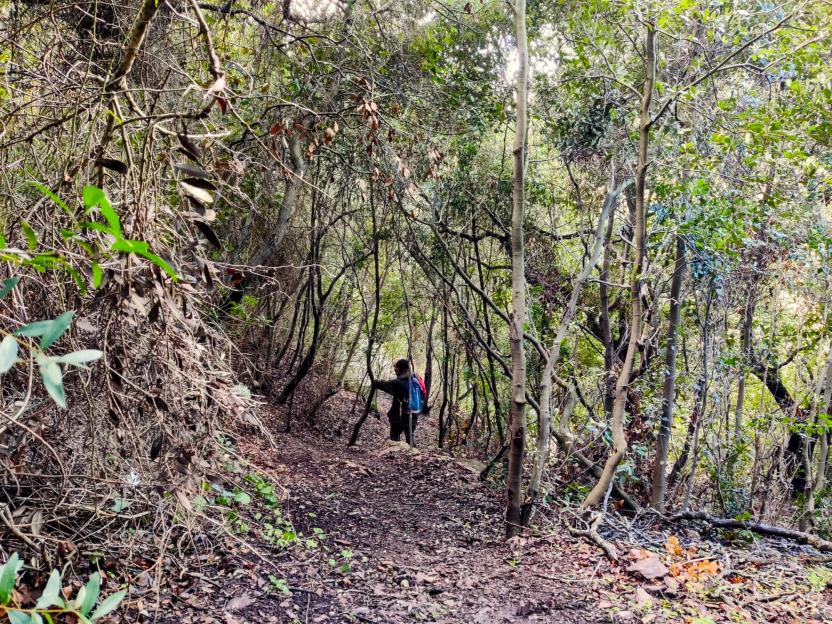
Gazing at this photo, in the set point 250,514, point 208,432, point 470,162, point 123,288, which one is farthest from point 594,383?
point 123,288

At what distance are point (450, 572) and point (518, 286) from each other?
2161 millimetres

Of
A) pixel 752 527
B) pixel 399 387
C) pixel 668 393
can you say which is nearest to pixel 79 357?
pixel 752 527

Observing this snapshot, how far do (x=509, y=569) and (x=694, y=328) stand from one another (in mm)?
5491

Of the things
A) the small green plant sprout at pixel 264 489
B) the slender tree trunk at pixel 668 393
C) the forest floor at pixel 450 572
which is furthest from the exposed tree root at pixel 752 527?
the small green plant sprout at pixel 264 489

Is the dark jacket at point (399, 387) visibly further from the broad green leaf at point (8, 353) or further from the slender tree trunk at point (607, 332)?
the broad green leaf at point (8, 353)

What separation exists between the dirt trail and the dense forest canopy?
22.2 inches

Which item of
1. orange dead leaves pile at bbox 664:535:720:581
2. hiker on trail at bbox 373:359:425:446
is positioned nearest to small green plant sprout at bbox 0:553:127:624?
orange dead leaves pile at bbox 664:535:720:581

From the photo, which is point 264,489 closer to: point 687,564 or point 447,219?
point 687,564

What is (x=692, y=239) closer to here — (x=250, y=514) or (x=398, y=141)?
(x=398, y=141)

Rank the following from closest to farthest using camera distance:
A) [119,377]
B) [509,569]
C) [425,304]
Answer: [119,377]
[509,569]
[425,304]

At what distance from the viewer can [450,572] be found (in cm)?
397

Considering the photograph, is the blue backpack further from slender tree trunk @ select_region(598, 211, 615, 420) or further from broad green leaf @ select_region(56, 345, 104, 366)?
broad green leaf @ select_region(56, 345, 104, 366)

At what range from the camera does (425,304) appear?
10.4 m

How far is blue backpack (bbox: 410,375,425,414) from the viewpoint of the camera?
8.65 metres
